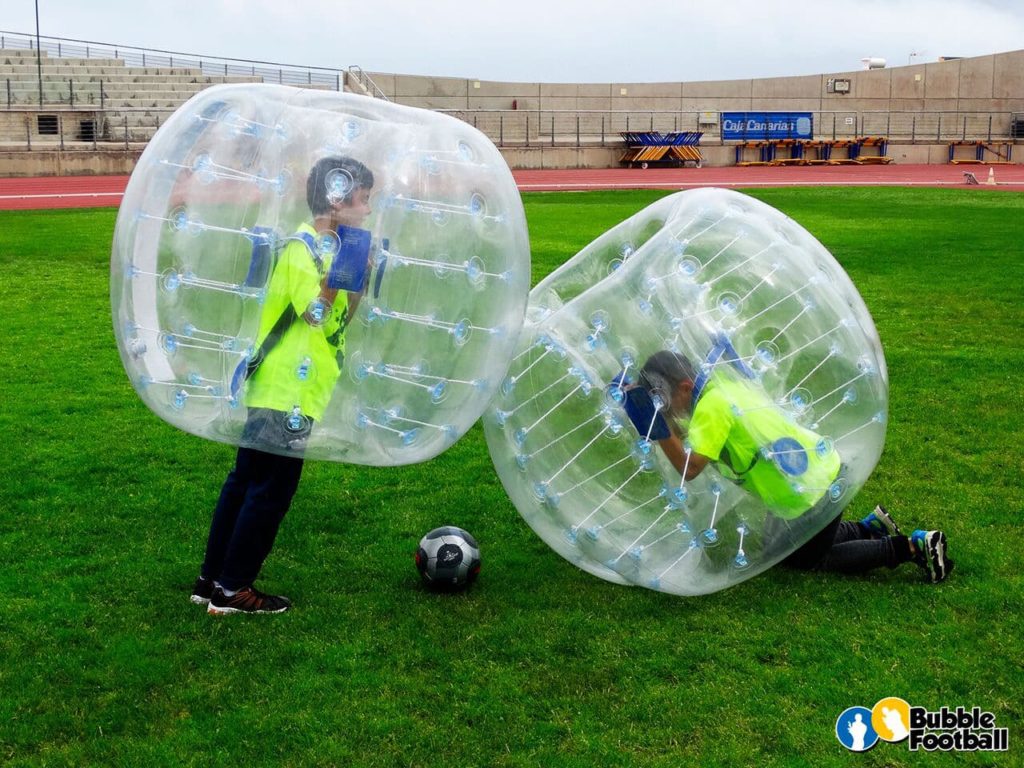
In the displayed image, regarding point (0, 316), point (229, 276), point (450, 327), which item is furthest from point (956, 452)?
point (0, 316)

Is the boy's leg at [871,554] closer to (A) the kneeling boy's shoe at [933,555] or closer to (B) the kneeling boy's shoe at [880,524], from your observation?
(A) the kneeling boy's shoe at [933,555]

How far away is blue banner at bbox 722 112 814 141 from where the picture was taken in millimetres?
42812

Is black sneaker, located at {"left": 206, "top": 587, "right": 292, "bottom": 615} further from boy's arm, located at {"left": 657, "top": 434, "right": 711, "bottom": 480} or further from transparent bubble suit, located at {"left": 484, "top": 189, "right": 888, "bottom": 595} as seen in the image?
boy's arm, located at {"left": 657, "top": 434, "right": 711, "bottom": 480}

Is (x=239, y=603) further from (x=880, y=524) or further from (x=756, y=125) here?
(x=756, y=125)

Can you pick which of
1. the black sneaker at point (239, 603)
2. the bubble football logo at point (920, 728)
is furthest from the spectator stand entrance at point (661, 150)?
the bubble football logo at point (920, 728)

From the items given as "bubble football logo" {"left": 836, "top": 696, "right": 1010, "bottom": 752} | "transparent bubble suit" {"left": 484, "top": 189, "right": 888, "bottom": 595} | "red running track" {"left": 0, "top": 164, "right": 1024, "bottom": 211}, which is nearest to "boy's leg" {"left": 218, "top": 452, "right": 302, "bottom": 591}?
"transparent bubble suit" {"left": 484, "top": 189, "right": 888, "bottom": 595}

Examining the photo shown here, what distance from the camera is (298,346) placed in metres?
4.21

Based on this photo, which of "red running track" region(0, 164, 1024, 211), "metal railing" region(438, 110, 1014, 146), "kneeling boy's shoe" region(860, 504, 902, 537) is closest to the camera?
"kneeling boy's shoe" region(860, 504, 902, 537)

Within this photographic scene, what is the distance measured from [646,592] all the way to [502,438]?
100 cm

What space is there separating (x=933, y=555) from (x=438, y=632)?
2.29 m

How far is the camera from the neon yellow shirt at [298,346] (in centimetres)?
416

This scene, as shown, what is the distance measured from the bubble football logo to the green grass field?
48 mm

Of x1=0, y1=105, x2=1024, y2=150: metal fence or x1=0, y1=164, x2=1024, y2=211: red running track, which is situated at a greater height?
x1=0, y1=105, x2=1024, y2=150: metal fence

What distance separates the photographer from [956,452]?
7113 mm
